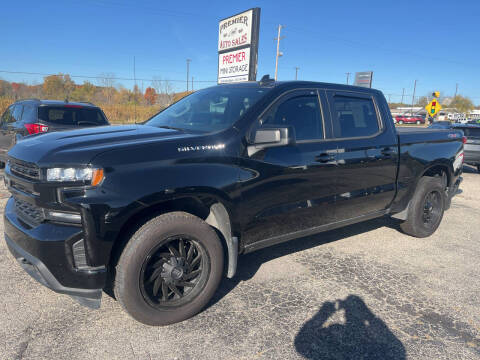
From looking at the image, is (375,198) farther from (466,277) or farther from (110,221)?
(110,221)

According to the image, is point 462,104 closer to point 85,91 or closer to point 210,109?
point 85,91

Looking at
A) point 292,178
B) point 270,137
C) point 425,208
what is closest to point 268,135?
point 270,137

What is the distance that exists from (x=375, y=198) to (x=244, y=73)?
30.3 feet

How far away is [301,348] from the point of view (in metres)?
2.43

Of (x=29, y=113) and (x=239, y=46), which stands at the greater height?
(x=239, y=46)

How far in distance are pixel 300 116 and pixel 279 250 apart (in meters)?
1.71

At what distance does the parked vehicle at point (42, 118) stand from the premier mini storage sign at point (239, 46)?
6.12 metres

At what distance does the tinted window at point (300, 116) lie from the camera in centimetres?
316

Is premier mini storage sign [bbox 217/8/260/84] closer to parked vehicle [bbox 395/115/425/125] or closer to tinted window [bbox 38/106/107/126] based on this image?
tinted window [bbox 38/106/107/126]

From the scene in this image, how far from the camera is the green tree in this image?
82.5 meters

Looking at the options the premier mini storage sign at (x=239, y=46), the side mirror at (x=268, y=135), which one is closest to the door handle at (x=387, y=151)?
the side mirror at (x=268, y=135)

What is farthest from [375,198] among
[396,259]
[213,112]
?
[213,112]

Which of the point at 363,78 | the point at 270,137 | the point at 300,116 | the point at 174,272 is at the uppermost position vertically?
the point at 363,78

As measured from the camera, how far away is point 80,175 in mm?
2203
